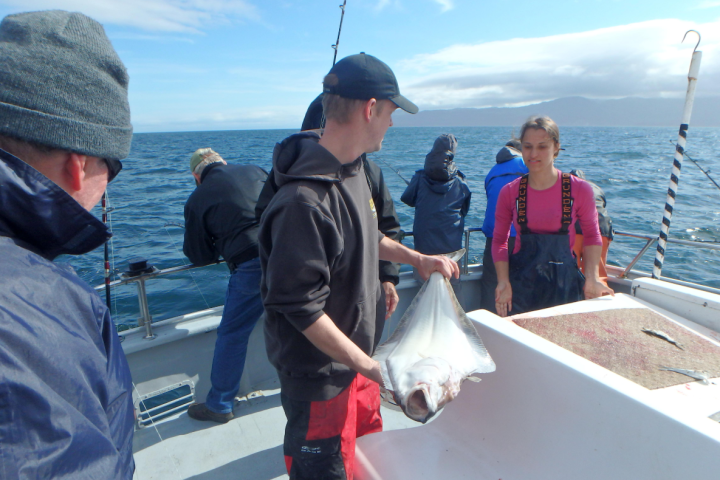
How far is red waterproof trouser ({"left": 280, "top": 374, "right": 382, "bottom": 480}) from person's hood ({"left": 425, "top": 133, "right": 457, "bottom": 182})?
127 inches

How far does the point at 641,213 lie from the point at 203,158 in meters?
12.4

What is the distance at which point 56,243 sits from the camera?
0.80 metres

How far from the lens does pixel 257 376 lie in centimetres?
347

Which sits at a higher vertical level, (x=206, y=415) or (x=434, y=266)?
(x=434, y=266)

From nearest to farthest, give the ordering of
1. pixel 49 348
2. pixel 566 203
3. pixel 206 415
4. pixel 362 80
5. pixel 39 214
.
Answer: pixel 49 348, pixel 39 214, pixel 362 80, pixel 566 203, pixel 206 415

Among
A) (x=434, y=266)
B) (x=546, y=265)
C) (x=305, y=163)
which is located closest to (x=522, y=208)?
(x=546, y=265)

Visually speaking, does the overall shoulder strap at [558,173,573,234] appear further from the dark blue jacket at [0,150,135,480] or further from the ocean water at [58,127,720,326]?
the ocean water at [58,127,720,326]

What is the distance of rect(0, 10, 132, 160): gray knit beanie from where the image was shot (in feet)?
2.38

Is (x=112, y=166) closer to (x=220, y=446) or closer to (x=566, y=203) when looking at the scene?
(x=220, y=446)

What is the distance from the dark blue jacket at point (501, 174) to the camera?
13.2 feet

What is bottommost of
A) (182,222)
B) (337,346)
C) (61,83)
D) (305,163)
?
(182,222)

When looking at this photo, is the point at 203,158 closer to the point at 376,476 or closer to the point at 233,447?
the point at 233,447

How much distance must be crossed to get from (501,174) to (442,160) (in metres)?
0.65

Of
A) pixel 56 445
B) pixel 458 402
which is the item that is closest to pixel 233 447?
pixel 458 402
